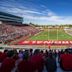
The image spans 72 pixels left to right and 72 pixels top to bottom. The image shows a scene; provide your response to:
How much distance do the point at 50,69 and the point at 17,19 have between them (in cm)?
6522

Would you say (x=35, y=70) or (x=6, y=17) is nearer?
(x=35, y=70)

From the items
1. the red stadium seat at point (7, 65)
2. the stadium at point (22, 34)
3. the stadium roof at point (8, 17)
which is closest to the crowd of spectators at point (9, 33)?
the stadium at point (22, 34)

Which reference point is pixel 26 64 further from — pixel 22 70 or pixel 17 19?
pixel 17 19

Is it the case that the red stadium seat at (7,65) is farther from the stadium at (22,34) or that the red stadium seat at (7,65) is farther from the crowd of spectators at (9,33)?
the crowd of spectators at (9,33)

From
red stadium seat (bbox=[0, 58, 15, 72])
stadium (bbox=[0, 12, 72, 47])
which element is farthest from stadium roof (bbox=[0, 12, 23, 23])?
red stadium seat (bbox=[0, 58, 15, 72])

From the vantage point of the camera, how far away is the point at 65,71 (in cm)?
486

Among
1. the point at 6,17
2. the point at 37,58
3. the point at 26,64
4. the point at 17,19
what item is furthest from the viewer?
the point at 17,19

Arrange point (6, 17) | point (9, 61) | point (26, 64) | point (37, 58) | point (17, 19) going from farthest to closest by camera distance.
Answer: point (17, 19), point (6, 17), point (37, 58), point (9, 61), point (26, 64)

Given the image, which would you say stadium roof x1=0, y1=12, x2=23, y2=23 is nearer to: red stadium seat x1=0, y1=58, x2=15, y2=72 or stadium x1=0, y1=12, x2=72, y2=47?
A: stadium x1=0, y1=12, x2=72, y2=47

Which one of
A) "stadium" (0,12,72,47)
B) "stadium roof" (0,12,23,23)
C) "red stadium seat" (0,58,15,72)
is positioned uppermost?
"stadium roof" (0,12,23,23)

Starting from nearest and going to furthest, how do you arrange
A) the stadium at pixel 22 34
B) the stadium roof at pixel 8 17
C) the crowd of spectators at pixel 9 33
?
1. the stadium at pixel 22 34
2. the crowd of spectators at pixel 9 33
3. the stadium roof at pixel 8 17

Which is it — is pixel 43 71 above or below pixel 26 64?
below

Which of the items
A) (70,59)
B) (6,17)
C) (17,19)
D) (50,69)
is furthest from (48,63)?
(17,19)

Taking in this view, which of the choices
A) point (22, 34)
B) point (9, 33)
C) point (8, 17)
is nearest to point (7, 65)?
point (9, 33)
